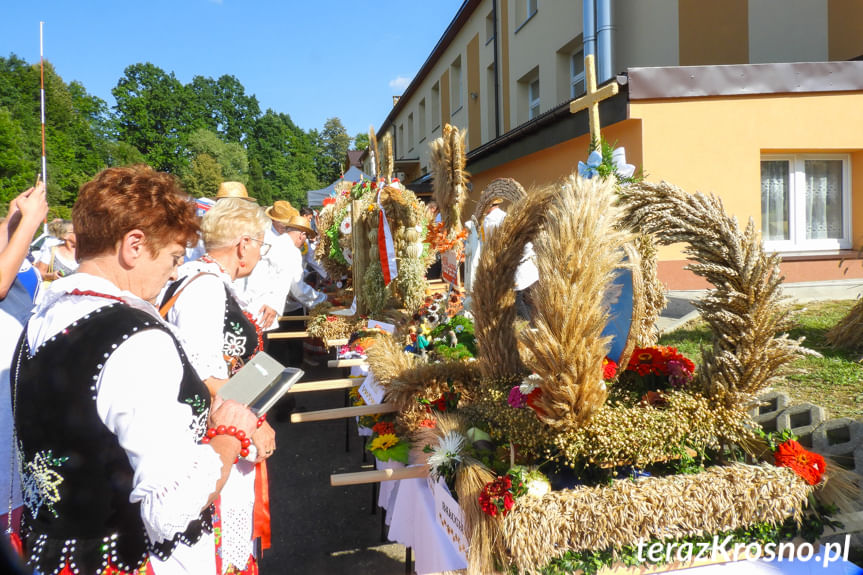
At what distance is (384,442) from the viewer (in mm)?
2814

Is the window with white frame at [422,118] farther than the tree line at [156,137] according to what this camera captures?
No

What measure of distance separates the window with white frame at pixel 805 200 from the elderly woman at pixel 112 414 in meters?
8.00

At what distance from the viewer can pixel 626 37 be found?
9.77 m

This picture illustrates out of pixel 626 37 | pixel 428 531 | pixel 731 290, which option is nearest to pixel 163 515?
pixel 428 531

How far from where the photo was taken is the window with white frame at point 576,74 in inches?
464

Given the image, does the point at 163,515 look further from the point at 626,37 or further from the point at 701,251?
the point at 626,37

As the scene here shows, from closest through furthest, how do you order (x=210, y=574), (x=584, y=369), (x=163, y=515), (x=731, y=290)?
(x=163, y=515) → (x=210, y=574) → (x=584, y=369) → (x=731, y=290)

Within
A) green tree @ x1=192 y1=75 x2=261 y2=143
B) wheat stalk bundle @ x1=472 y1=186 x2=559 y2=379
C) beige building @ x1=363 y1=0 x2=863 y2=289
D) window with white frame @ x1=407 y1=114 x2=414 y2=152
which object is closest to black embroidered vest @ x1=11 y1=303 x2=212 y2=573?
wheat stalk bundle @ x1=472 y1=186 x2=559 y2=379

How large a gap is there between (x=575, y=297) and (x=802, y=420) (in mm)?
1848

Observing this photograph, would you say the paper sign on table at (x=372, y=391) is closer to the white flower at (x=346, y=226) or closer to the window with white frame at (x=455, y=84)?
the white flower at (x=346, y=226)

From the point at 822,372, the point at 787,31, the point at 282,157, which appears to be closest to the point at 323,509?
the point at 822,372

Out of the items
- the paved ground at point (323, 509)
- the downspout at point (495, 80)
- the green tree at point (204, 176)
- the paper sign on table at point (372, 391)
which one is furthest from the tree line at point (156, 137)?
the paper sign on table at point (372, 391)

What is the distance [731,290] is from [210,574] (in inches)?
73.6

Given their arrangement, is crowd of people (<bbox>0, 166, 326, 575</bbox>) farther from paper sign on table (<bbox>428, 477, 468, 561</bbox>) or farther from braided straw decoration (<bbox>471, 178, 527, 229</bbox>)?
braided straw decoration (<bbox>471, 178, 527, 229</bbox>)
